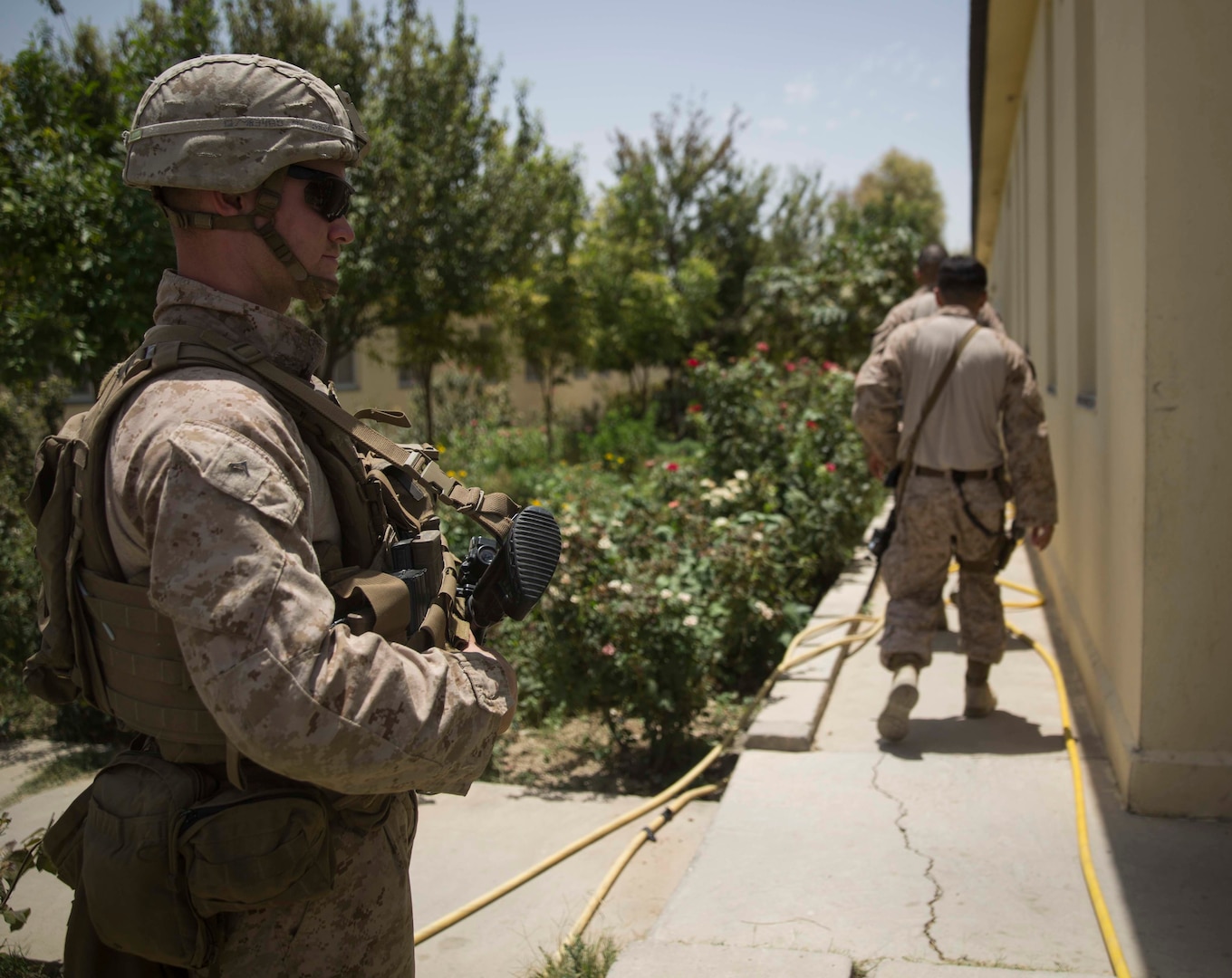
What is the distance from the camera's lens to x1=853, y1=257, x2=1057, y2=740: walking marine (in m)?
4.42

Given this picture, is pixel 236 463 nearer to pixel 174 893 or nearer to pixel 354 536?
pixel 354 536

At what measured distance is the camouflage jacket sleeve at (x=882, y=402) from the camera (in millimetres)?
4750

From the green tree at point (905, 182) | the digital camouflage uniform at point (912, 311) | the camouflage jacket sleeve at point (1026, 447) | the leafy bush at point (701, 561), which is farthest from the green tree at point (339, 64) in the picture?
the green tree at point (905, 182)

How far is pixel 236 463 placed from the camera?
138cm

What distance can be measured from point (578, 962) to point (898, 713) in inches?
78.9

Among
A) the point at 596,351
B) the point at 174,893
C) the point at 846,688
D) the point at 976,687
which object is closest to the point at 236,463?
the point at 174,893

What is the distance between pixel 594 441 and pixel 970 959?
1264 cm

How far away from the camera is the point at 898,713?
14.1ft

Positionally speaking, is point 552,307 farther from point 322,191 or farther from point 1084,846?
point 322,191

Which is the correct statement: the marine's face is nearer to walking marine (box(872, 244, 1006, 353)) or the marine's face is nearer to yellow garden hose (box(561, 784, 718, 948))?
yellow garden hose (box(561, 784, 718, 948))

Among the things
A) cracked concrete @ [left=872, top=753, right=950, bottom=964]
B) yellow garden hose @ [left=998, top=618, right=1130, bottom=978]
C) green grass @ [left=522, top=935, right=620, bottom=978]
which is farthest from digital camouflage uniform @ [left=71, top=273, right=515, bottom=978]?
yellow garden hose @ [left=998, top=618, right=1130, bottom=978]

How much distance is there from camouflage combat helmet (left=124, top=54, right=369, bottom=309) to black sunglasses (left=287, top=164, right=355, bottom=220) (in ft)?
0.08

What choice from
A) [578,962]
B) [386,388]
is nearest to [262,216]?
[578,962]

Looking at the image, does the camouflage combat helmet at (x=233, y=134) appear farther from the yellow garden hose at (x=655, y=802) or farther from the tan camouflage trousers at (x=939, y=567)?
the tan camouflage trousers at (x=939, y=567)
